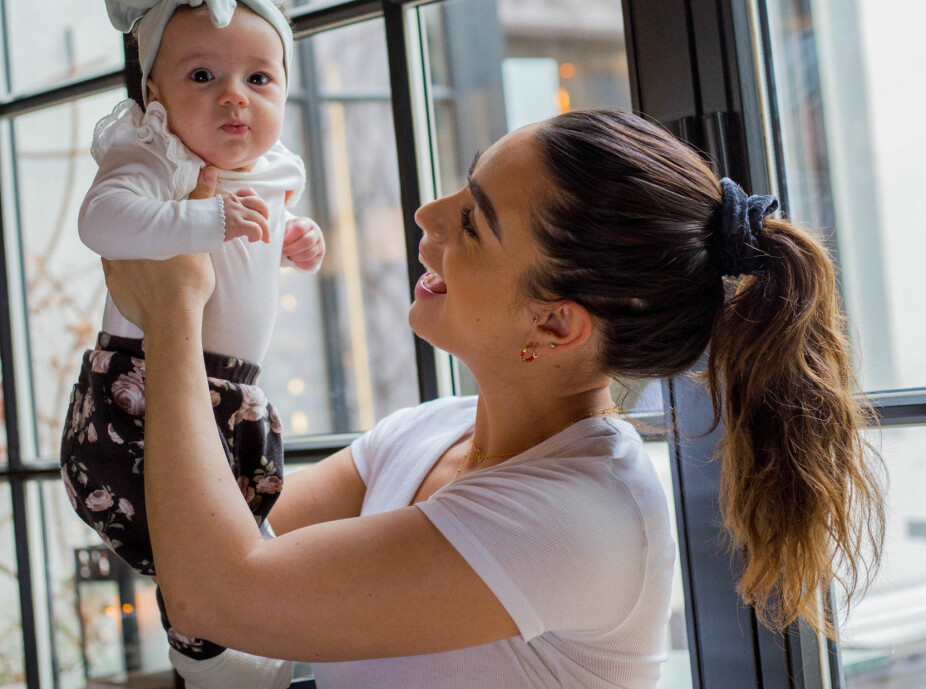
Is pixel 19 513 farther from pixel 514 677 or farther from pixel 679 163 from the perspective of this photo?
pixel 679 163

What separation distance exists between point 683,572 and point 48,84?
6.88 ft

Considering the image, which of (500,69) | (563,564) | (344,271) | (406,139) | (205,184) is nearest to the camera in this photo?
→ (563,564)

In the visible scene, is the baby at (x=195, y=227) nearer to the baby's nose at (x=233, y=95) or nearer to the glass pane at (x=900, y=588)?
the baby's nose at (x=233, y=95)

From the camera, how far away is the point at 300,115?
231 centimetres

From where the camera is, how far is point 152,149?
1229 millimetres

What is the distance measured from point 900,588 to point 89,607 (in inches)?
79.1

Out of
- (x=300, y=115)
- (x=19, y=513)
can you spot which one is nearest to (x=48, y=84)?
(x=300, y=115)

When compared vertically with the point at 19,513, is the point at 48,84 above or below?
above

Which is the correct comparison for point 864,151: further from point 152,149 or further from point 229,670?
point 229,670

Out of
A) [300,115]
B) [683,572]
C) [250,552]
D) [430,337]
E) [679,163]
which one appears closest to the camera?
[250,552]

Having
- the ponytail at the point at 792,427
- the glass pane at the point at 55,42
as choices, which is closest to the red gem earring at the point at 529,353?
the ponytail at the point at 792,427

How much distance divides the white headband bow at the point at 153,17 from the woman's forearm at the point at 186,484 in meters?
0.41

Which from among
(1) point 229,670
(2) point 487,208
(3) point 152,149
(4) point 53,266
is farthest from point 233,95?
(4) point 53,266

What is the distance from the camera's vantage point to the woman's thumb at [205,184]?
4.12 feet
